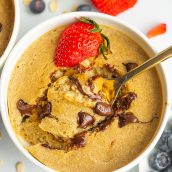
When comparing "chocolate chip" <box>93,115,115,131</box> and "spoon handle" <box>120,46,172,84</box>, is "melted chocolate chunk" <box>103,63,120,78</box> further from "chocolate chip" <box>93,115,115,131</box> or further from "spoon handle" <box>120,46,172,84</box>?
"chocolate chip" <box>93,115,115,131</box>

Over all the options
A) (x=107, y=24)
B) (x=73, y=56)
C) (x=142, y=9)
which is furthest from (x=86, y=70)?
(x=142, y=9)

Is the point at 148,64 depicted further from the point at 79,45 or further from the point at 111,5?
the point at 111,5

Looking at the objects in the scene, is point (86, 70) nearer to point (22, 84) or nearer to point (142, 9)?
point (22, 84)

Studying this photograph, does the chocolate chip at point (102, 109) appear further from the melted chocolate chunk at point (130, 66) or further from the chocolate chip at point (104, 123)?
the melted chocolate chunk at point (130, 66)

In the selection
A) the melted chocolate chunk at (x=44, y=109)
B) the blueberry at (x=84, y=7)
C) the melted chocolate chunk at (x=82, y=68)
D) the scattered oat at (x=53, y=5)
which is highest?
the scattered oat at (x=53, y=5)

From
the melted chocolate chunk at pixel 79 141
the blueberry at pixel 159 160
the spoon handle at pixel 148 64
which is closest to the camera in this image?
the spoon handle at pixel 148 64

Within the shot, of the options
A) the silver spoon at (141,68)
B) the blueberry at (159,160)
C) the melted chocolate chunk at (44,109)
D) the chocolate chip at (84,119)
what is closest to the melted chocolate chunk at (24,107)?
the melted chocolate chunk at (44,109)
